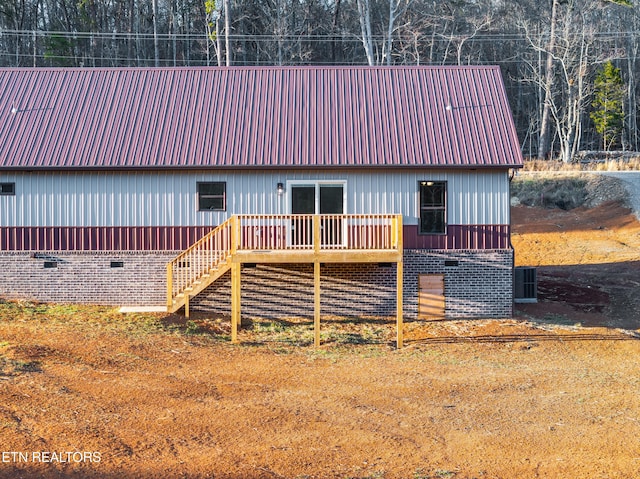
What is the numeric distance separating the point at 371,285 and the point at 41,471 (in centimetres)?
1184

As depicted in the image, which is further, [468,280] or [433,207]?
[468,280]

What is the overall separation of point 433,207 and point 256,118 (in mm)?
5647

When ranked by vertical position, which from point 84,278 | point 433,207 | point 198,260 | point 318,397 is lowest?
point 318,397

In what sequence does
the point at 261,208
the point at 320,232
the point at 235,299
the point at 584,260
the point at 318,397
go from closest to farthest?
the point at 318,397 < the point at 235,299 < the point at 320,232 < the point at 261,208 < the point at 584,260

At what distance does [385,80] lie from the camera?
882 inches

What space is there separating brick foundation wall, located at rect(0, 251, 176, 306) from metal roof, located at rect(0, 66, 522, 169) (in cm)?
249

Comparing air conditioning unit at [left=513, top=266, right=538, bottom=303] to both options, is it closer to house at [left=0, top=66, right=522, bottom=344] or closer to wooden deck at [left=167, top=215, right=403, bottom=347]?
house at [left=0, top=66, right=522, bottom=344]

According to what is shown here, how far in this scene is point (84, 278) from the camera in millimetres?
19953

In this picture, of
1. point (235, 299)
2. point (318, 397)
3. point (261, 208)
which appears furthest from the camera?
point (261, 208)

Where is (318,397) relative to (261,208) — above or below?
below

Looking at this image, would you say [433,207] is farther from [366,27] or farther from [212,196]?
[366,27]

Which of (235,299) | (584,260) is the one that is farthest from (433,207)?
(584,260)

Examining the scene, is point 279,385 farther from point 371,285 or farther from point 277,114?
point 277,114

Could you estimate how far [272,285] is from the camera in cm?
1984
